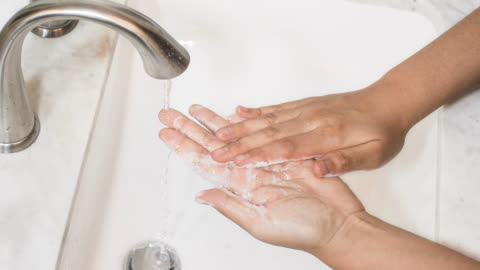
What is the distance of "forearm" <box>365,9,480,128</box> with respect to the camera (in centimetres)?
64

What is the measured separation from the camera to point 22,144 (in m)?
0.54

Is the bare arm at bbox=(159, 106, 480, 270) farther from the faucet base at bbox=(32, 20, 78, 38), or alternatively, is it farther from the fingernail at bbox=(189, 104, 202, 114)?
the faucet base at bbox=(32, 20, 78, 38)

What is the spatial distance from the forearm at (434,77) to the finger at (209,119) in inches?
7.3

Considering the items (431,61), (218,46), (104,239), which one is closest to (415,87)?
(431,61)

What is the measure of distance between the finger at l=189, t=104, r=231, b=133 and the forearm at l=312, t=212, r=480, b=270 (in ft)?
0.62

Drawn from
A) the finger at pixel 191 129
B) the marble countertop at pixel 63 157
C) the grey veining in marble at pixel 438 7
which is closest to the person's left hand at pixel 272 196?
the finger at pixel 191 129

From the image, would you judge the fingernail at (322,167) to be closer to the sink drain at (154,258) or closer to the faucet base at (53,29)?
the sink drain at (154,258)

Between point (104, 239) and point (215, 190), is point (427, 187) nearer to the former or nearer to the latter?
point (215, 190)

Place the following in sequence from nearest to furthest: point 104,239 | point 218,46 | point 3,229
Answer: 1. point 3,229
2. point 104,239
3. point 218,46

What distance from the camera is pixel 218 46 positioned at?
737mm

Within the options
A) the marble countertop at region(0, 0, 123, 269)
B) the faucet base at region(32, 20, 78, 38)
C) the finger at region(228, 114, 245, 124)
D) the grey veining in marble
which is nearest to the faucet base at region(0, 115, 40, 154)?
the marble countertop at region(0, 0, 123, 269)

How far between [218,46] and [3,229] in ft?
1.24

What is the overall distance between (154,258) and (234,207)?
0.13m

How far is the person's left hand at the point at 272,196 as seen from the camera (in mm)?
539
